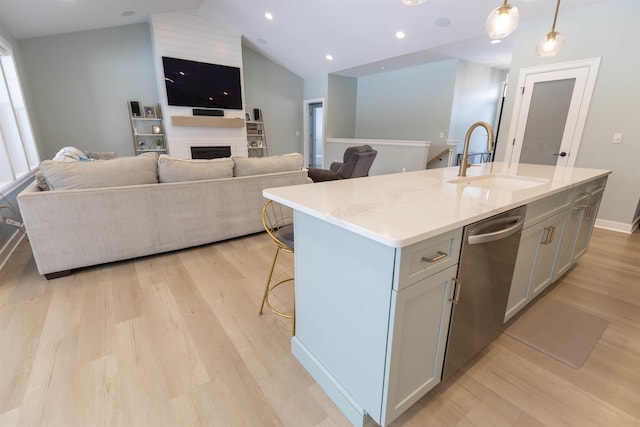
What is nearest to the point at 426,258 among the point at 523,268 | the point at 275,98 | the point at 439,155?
the point at 523,268

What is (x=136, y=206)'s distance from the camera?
2549 mm

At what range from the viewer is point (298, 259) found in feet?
4.67

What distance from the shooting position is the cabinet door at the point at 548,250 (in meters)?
1.79

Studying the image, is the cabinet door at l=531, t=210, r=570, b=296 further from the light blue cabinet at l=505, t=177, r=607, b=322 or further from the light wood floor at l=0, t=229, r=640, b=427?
the light wood floor at l=0, t=229, r=640, b=427

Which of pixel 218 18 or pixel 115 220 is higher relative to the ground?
pixel 218 18

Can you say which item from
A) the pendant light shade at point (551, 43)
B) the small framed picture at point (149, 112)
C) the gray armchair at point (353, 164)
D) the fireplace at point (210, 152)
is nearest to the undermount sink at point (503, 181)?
the pendant light shade at point (551, 43)

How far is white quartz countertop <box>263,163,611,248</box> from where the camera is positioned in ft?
3.15

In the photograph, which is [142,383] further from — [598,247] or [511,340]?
[598,247]

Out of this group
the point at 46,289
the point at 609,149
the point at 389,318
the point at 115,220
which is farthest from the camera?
the point at 609,149

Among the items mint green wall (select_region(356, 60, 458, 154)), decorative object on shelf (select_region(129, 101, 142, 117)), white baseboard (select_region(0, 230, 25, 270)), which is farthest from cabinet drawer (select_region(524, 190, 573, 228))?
decorative object on shelf (select_region(129, 101, 142, 117))

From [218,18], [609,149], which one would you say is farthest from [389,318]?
[218,18]

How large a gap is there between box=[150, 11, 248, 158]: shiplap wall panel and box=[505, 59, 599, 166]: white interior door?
5335 mm

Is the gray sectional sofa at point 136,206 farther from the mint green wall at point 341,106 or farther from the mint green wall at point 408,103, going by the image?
the mint green wall at point 341,106

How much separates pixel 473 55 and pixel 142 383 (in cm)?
687
